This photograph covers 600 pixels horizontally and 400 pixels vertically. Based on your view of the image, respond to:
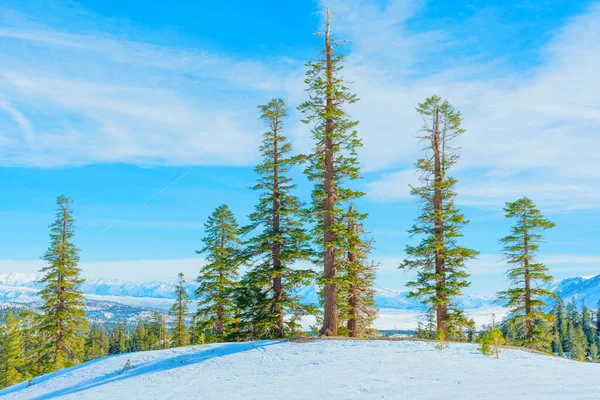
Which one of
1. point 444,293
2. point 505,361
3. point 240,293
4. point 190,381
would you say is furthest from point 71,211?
point 505,361

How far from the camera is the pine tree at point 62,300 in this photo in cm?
3344

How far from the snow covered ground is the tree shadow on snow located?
0.05 meters

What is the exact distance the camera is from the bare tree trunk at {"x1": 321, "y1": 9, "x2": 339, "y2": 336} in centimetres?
2025

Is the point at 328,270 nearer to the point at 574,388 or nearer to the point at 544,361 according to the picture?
the point at 544,361

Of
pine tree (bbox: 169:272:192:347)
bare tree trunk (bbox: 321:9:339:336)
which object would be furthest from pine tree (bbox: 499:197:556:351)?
pine tree (bbox: 169:272:192:347)

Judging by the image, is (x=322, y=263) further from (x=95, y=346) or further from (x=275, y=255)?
(x=95, y=346)

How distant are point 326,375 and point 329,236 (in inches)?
366

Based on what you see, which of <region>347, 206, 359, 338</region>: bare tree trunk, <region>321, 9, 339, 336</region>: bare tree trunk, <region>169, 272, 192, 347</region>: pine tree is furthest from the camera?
<region>169, 272, 192, 347</region>: pine tree

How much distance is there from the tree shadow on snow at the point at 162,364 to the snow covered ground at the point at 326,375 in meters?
0.05

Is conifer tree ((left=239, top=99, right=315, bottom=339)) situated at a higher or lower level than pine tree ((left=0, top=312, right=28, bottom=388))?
higher

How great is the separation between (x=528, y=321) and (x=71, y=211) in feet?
119

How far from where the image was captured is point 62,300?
111ft

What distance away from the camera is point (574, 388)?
909 cm

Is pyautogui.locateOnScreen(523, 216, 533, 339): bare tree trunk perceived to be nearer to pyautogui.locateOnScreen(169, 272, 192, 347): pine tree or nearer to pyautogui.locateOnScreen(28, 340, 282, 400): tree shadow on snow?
pyautogui.locateOnScreen(28, 340, 282, 400): tree shadow on snow
